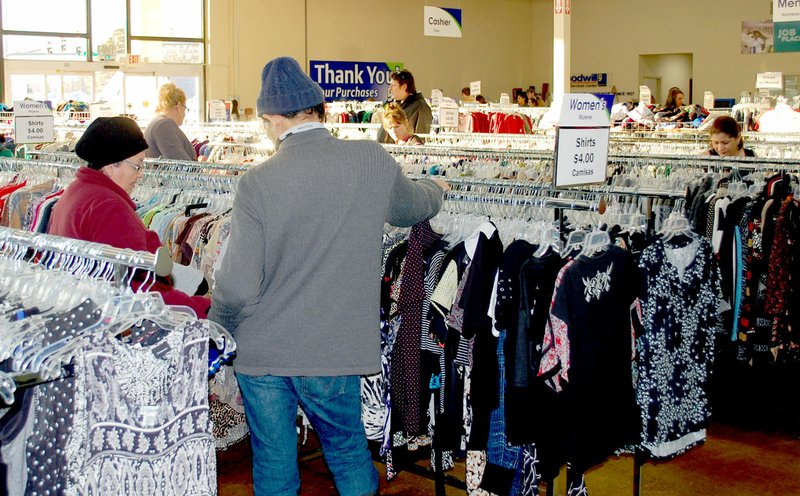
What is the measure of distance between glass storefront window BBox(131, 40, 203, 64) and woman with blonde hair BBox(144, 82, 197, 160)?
10688 millimetres

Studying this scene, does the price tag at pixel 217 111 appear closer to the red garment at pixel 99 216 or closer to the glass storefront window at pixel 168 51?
the glass storefront window at pixel 168 51

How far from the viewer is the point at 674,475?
14.6 feet

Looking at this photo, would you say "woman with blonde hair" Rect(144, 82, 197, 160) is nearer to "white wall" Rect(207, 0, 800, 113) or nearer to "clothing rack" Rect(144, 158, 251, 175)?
"clothing rack" Rect(144, 158, 251, 175)

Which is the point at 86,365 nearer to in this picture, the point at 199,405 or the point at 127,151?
the point at 199,405

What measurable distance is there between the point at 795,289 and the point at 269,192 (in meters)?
3.00

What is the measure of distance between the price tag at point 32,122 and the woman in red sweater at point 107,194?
321cm

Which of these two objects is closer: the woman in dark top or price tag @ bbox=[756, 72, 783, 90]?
the woman in dark top

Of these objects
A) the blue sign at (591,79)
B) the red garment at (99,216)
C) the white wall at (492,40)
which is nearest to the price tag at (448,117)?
the red garment at (99,216)

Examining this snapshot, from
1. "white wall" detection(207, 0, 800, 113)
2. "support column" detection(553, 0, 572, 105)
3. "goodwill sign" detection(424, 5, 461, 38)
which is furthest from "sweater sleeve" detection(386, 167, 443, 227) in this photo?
"white wall" detection(207, 0, 800, 113)

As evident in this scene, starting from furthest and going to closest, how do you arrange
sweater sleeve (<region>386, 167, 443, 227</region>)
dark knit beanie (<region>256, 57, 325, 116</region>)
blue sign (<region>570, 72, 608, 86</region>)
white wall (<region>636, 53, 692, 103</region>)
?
blue sign (<region>570, 72, 608, 86</region>)
white wall (<region>636, 53, 692, 103</region>)
sweater sleeve (<region>386, 167, 443, 227</region>)
dark knit beanie (<region>256, 57, 325, 116</region>)

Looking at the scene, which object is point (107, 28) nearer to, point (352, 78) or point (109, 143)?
point (352, 78)

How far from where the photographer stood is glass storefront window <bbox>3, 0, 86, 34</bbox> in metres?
15.6

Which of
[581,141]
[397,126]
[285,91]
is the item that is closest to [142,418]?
[285,91]

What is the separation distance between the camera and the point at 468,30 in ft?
68.9
